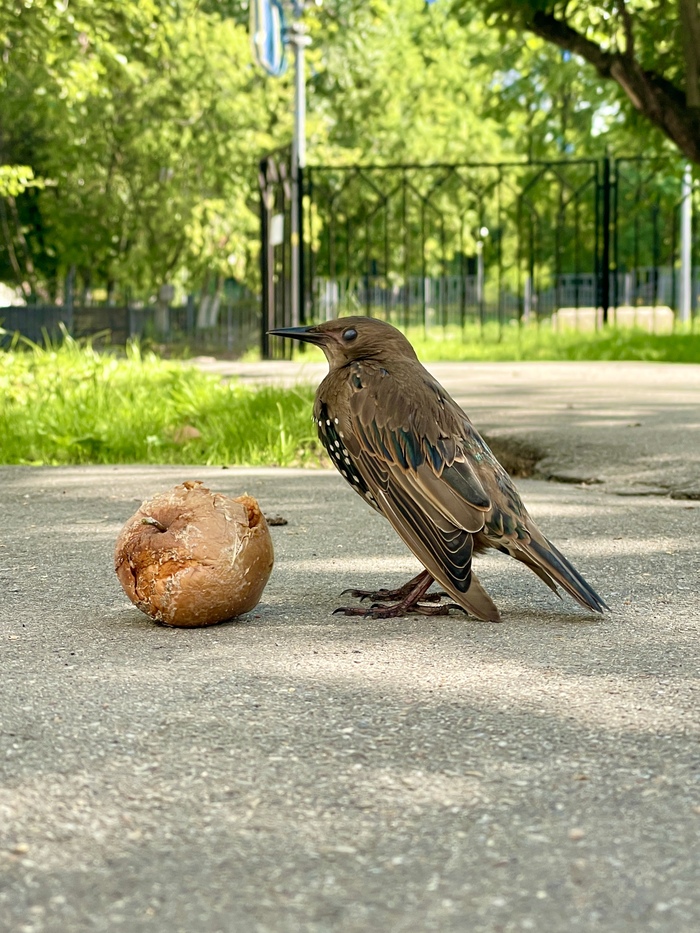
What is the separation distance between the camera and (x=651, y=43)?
11242mm

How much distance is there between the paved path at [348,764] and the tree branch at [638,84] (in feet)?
23.9

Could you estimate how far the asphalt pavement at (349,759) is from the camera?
1.77m

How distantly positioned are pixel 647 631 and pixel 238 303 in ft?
110

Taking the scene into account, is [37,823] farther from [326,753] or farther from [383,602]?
[383,602]

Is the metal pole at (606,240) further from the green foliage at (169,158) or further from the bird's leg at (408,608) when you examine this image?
the bird's leg at (408,608)

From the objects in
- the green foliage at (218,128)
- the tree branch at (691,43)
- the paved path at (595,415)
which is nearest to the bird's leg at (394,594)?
the paved path at (595,415)

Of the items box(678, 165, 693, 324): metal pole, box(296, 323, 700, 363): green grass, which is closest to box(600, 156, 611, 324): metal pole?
box(296, 323, 700, 363): green grass

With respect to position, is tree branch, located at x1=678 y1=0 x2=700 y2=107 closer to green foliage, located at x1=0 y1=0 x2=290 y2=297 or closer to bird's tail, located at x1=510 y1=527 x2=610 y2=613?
bird's tail, located at x1=510 y1=527 x2=610 y2=613

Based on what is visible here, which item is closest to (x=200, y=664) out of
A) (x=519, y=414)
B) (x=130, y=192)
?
(x=519, y=414)

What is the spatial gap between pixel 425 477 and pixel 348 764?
1146mm

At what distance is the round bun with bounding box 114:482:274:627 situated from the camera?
326 centimetres

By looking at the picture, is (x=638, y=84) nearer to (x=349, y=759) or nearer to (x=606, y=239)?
(x=606, y=239)

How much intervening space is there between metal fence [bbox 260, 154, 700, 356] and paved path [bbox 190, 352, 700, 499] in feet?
10.1

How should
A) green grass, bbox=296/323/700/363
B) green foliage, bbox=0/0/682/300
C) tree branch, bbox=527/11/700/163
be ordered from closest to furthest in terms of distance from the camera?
1. tree branch, bbox=527/11/700/163
2. green grass, bbox=296/323/700/363
3. green foliage, bbox=0/0/682/300
